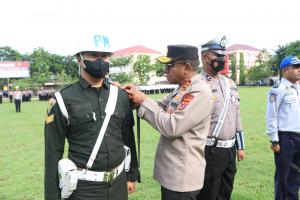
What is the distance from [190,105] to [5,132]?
1168 cm

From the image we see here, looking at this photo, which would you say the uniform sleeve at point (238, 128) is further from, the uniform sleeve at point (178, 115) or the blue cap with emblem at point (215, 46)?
the uniform sleeve at point (178, 115)

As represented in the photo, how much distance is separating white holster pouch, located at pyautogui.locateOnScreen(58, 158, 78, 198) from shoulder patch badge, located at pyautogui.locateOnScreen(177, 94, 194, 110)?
3.08ft

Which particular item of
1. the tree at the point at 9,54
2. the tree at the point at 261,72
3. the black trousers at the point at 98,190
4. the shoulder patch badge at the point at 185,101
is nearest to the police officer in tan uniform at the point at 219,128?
the shoulder patch badge at the point at 185,101

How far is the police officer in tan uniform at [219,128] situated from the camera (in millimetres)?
3695

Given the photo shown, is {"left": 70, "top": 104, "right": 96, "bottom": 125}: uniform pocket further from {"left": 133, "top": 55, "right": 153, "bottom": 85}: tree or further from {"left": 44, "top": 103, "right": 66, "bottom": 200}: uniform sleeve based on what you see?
{"left": 133, "top": 55, "right": 153, "bottom": 85}: tree

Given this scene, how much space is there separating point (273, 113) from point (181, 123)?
223 cm

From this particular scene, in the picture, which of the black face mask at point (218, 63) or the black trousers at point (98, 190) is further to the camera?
the black face mask at point (218, 63)

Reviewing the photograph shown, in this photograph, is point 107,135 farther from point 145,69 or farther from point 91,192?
point 145,69

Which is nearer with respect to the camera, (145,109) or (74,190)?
(74,190)

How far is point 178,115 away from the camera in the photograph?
2662mm

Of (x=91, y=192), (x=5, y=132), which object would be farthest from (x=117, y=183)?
(x=5, y=132)

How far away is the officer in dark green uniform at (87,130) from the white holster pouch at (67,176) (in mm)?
59

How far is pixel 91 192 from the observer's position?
2.57 meters

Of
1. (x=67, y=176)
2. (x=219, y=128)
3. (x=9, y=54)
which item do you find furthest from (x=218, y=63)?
(x=9, y=54)
